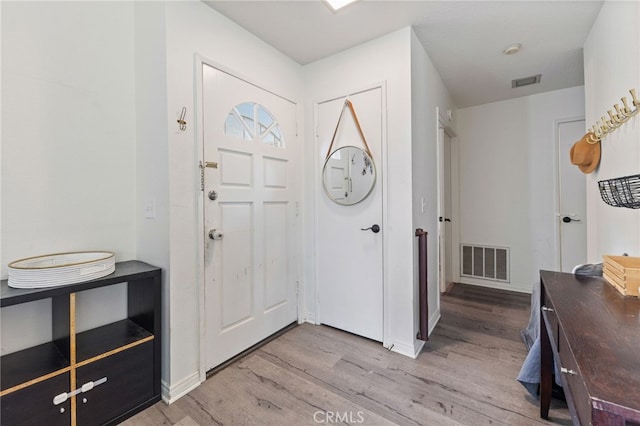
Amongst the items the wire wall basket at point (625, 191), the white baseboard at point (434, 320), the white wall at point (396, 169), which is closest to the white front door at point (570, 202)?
the white baseboard at point (434, 320)

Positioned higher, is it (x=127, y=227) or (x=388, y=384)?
(x=127, y=227)

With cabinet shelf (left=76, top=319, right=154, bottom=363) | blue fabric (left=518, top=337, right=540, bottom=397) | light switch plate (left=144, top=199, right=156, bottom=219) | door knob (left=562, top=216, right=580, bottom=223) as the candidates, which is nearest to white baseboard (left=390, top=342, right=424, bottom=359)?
blue fabric (left=518, top=337, right=540, bottom=397)

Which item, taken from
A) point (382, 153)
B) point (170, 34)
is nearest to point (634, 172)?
point (382, 153)

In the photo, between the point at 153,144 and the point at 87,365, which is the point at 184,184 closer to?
the point at 153,144

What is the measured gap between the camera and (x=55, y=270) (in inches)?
48.2

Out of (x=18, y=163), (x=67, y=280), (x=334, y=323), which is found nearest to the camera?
(x=67, y=280)

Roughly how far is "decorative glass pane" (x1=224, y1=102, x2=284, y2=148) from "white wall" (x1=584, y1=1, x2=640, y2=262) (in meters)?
2.11

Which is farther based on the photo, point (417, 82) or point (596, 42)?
point (417, 82)

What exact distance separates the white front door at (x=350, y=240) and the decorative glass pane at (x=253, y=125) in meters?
0.39

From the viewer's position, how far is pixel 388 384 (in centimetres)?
166

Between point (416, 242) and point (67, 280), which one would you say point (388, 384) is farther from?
point (67, 280)

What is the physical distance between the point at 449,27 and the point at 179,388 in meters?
2.97

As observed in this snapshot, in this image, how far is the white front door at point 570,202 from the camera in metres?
2.98

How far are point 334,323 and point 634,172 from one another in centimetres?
211
